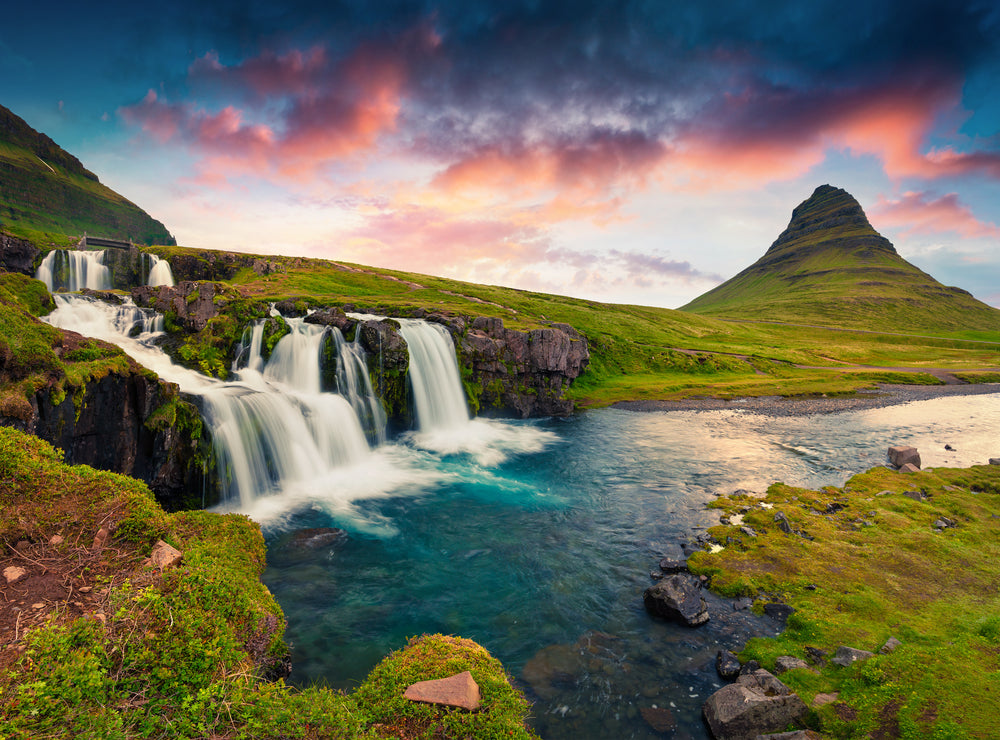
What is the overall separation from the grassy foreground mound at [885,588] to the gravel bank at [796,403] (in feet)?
98.7

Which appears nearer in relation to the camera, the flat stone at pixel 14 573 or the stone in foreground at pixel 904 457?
the flat stone at pixel 14 573

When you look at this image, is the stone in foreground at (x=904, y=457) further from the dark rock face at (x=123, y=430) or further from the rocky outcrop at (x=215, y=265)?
the rocky outcrop at (x=215, y=265)

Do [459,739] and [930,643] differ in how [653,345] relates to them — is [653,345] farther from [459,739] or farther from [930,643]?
[459,739]

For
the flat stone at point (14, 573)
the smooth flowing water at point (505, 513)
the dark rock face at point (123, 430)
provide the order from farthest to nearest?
1. the dark rock face at point (123, 430)
2. the smooth flowing water at point (505, 513)
3. the flat stone at point (14, 573)

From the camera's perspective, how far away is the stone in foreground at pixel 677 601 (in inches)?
564

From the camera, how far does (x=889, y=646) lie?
11.6m

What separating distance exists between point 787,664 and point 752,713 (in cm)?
267

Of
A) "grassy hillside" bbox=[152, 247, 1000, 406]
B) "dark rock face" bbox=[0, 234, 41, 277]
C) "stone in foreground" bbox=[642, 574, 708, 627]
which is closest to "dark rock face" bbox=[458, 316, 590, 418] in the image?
"grassy hillside" bbox=[152, 247, 1000, 406]

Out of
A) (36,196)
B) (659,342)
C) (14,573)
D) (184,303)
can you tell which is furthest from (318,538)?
(36,196)

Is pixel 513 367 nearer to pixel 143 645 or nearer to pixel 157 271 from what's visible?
pixel 143 645

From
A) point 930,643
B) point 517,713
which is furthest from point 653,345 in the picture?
point 517,713

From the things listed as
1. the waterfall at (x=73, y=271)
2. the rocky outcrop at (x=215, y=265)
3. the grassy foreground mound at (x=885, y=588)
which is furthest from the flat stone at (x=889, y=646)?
the rocky outcrop at (x=215, y=265)

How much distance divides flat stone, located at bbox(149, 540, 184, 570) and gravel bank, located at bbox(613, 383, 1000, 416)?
179 ft

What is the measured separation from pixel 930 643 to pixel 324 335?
129ft
